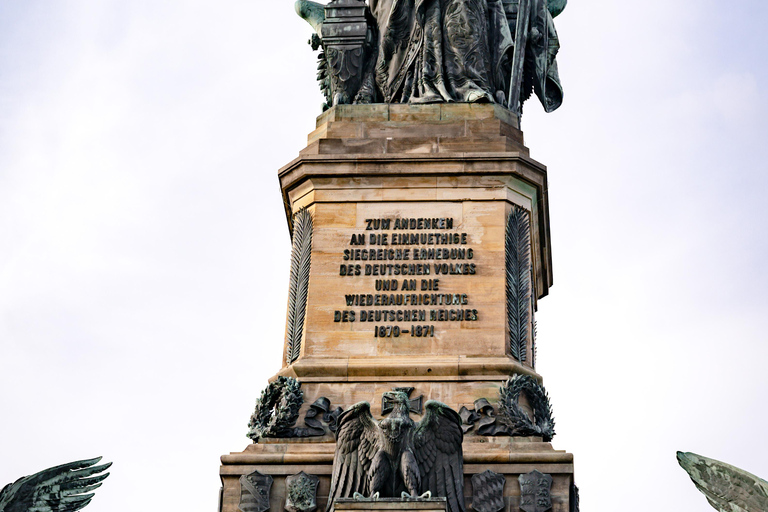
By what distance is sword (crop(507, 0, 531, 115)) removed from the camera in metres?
32.6

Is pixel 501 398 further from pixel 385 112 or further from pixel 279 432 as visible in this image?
pixel 385 112

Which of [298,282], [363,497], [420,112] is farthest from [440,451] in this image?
[420,112]

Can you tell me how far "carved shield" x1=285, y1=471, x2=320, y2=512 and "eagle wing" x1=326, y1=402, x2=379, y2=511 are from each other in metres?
0.42

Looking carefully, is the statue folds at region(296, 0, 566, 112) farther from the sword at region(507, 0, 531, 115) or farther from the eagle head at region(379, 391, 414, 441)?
the eagle head at region(379, 391, 414, 441)

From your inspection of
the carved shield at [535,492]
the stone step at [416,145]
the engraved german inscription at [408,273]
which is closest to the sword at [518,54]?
the stone step at [416,145]

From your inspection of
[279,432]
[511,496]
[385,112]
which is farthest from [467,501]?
[385,112]

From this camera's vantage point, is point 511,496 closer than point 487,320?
Yes

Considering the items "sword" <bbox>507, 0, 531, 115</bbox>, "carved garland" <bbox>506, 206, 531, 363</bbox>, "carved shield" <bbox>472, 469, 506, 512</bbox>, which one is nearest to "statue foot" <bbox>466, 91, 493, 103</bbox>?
"sword" <bbox>507, 0, 531, 115</bbox>

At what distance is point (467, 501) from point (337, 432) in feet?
6.76

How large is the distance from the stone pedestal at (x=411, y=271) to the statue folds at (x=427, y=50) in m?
0.73

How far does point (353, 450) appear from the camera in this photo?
26.6 meters

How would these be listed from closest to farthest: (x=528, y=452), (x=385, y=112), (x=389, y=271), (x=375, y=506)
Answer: (x=375, y=506), (x=528, y=452), (x=389, y=271), (x=385, y=112)

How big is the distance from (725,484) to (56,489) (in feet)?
31.0

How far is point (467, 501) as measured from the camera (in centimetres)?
2677
